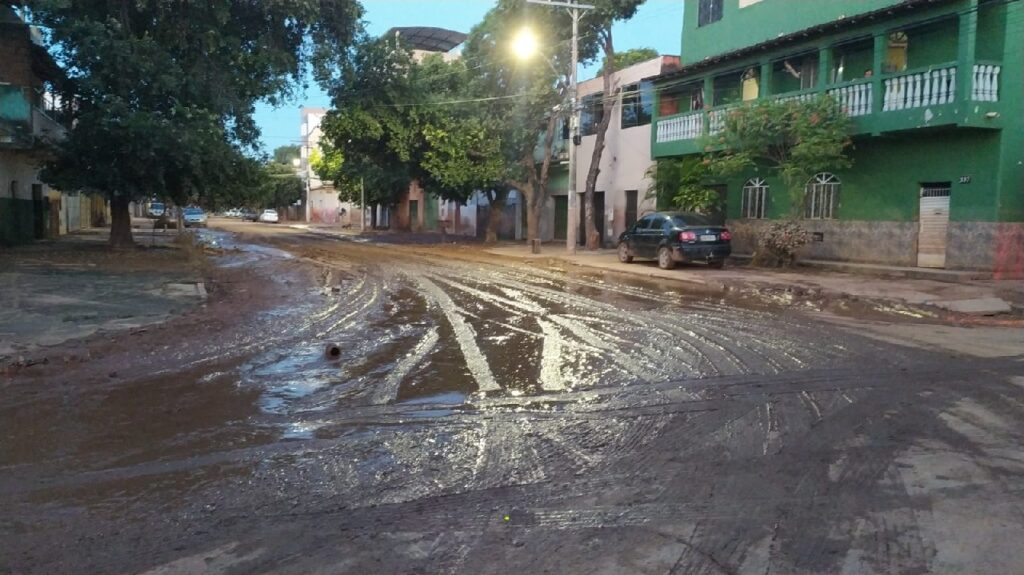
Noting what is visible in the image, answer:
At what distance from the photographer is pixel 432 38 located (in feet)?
158

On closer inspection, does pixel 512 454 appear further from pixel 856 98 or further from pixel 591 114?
pixel 591 114

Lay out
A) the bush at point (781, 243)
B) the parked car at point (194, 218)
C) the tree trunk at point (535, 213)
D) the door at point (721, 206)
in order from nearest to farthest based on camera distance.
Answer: the bush at point (781, 243) → the door at point (721, 206) → the tree trunk at point (535, 213) → the parked car at point (194, 218)

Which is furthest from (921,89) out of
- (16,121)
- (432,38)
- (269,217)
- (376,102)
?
(269,217)

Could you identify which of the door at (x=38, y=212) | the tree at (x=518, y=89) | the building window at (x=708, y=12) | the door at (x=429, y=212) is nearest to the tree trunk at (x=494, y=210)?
the tree at (x=518, y=89)

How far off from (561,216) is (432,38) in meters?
19.6

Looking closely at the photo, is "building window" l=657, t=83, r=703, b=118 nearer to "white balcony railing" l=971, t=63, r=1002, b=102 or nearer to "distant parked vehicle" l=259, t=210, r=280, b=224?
"white balcony railing" l=971, t=63, r=1002, b=102

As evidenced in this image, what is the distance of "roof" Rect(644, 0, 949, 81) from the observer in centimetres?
1739

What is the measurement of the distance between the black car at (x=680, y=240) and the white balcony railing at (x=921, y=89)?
4.82m

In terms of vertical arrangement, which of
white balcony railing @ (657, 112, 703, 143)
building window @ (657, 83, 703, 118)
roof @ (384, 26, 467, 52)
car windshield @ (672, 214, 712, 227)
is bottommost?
car windshield @ (672, 214, 712, 227)

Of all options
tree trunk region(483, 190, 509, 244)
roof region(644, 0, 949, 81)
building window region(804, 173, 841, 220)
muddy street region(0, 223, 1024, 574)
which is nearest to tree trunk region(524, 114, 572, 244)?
tree trunk region(483, 190, 509, 244)

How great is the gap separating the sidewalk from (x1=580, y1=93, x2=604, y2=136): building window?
33.7 feet

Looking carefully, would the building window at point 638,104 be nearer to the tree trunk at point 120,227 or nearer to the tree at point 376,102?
the tree at point 376,102

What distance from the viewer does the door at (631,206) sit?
28625 millimetres

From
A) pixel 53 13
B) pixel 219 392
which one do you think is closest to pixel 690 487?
pixel 219 392
